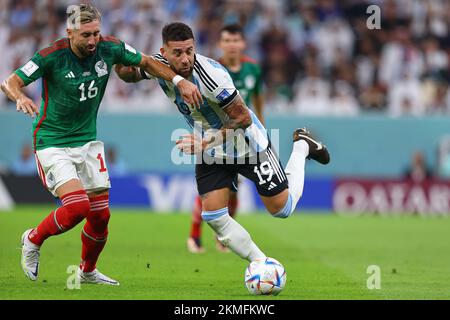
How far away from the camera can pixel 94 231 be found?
9.44m

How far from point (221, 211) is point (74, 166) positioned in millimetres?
1476

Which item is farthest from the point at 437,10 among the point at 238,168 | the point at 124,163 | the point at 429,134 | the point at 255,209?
the point at 238,168

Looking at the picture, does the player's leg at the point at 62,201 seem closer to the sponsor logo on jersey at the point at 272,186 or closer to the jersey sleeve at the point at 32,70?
the jersey sleeve at the point at 32,70

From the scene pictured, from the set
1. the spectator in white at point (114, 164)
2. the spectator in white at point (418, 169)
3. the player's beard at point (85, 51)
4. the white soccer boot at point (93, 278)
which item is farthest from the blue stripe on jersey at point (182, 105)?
the spectator in white at point (418, 169)

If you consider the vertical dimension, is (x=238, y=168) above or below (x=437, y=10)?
below

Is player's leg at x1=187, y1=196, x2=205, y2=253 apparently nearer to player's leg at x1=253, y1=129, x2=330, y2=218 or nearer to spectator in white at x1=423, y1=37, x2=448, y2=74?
player's leg at x1=253, y1=129, x2=330, y2=218

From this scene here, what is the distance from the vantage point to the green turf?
899 centimetres

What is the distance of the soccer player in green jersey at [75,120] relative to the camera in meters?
→ 8.82

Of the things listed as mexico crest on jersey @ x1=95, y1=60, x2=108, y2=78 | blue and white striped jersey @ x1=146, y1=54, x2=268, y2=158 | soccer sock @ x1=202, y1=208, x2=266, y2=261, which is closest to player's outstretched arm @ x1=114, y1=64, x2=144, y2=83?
blue and white striped jersey @ x1=146, y1=54, x2=268, y2=158

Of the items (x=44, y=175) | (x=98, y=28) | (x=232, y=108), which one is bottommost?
(x=44, y=175)

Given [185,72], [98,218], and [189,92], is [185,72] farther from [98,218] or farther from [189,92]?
[98,218]

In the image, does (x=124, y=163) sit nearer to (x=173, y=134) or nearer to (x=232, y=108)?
(x=173, y=134)

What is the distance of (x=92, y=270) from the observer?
955 centimetres

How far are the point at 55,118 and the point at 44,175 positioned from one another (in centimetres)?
56
